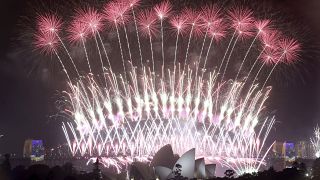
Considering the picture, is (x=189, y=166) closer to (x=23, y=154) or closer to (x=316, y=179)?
(x=316, y=179)

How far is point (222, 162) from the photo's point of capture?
79.1 metres

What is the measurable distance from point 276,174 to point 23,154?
5673 inches

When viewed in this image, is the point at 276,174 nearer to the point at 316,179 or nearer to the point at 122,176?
the point at 316,179

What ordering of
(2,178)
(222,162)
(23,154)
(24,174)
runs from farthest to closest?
(23,154), (222,162), (24,174), (2,178)

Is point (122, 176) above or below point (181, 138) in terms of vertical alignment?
below

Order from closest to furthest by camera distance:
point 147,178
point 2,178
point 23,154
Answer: point 2,178
point 147,178
point 23,154

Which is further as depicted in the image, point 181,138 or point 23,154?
point 23,154

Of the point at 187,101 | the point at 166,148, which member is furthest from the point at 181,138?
the point at 166,148

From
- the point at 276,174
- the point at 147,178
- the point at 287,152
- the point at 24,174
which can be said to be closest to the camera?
the point at 24,174

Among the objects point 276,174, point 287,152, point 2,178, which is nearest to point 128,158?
point 276,174

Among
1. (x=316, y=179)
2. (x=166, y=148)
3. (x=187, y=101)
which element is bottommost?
(x=316, y=179)

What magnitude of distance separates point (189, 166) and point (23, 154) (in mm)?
138057

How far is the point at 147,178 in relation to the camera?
169ft

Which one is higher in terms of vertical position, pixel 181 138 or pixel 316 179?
pixel 181 138
